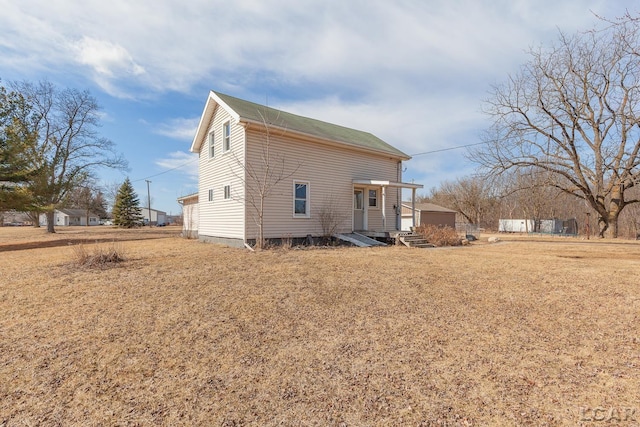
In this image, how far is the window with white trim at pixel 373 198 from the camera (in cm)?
1491

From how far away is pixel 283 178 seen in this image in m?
11.9

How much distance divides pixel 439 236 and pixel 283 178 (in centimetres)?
694

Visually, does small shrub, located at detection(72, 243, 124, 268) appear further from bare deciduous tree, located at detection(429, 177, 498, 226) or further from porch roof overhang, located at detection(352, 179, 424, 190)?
bare deciduous tree, located at detection(429, 177, 498, 226)

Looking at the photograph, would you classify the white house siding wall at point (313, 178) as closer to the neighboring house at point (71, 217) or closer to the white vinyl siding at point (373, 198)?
the white vinyl siding at point (373, 198)

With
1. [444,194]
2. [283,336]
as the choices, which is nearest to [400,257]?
[283,336]

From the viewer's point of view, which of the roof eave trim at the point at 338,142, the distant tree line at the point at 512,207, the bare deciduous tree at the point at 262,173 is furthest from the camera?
the distant tree line at the point at 512,207

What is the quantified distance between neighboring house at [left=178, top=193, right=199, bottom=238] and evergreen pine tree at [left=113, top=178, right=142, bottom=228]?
85.7 feet

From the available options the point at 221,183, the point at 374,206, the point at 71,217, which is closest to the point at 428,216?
the point at 374,206

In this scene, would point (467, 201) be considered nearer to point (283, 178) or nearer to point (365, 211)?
point (365, 211)

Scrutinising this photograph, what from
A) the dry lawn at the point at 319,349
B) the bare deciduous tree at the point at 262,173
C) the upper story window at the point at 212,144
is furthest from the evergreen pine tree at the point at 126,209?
the dry lawn at the point at 319,349

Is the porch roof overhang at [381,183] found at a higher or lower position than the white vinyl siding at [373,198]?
higher

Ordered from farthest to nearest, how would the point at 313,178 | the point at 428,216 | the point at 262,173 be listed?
1. the point at 428,216
2. the point at 313,178
3. the point at 262,173

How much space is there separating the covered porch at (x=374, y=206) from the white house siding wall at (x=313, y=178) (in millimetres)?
48

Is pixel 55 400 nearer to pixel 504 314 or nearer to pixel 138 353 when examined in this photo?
pixel 138 353
